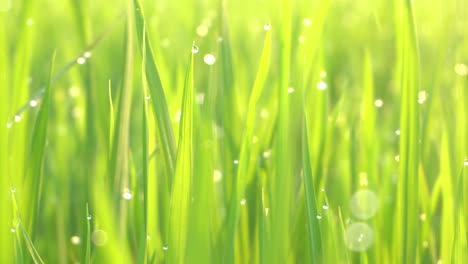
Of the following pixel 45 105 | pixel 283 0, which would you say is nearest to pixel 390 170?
pixel 283 0

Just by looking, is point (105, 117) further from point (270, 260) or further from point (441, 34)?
point (441, 34)

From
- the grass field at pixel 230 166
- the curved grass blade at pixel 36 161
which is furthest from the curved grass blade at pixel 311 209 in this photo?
the curved grass blade at pixel 36 161

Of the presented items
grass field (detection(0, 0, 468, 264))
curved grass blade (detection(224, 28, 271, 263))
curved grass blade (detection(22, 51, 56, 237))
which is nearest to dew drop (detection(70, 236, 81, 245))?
grass field (detection(0, 0, 468, 264))

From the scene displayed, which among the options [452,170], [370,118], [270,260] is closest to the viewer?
[270,260]

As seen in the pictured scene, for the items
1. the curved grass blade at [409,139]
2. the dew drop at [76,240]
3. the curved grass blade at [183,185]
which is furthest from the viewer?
the dew drop at [76,240]

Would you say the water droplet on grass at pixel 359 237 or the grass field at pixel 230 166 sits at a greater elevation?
the grass field at pixel 230 166

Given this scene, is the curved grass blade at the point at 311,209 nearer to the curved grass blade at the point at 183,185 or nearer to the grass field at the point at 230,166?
the grass field at the point at 230,166
